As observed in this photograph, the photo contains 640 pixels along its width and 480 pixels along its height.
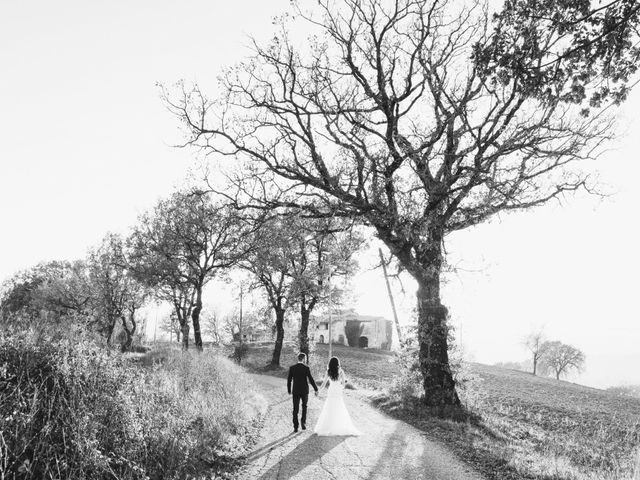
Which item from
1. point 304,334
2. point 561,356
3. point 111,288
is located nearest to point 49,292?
point 111,288

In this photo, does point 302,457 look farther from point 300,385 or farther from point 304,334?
point 304,334

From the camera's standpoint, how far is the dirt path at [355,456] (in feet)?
25.5

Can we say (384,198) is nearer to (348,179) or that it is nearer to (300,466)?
(348,179)

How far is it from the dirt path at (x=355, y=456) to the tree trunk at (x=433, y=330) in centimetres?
305

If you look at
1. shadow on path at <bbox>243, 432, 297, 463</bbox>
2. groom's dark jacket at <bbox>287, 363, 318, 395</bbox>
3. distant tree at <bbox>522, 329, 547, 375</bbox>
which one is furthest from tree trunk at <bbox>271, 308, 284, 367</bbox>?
distant tree at <bbox>522, 329, 547, 375</bbox>

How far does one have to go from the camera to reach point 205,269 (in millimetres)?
32844

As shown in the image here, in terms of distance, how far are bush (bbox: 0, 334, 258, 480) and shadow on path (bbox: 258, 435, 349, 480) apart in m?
1.16

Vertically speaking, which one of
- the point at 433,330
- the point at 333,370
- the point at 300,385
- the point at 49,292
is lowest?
the point at 300,385

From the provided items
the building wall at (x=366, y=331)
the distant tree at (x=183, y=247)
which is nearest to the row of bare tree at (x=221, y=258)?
the distant tree at (x=183, y=247)

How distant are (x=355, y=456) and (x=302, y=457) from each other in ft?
3.62

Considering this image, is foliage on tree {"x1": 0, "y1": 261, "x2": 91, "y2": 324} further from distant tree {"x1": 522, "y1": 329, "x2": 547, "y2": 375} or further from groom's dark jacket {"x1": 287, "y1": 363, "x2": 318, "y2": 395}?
distant tree {"x1": 522, "y1": 329, "x2": 547, "y2": 375}

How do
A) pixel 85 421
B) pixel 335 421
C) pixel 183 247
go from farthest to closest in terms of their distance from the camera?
pixel 183 247 < pixel 335 421 < pixel 85 421

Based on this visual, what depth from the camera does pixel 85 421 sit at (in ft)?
19.1

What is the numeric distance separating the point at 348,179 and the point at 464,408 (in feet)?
29.2
